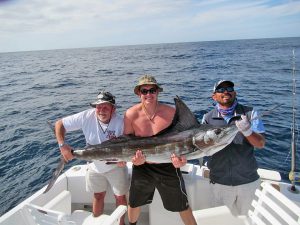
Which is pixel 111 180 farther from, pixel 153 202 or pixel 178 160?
pixel 178 160

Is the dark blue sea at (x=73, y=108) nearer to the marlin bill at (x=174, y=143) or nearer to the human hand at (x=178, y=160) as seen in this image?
the marlin bill at (x=174, y=143)

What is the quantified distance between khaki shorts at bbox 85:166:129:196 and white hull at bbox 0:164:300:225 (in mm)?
324

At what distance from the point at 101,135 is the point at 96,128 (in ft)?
0.32

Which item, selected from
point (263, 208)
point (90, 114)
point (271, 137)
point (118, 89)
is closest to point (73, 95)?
point (118, 89)

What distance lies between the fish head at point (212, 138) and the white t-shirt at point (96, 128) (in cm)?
91

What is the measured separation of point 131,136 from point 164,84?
12.8 m

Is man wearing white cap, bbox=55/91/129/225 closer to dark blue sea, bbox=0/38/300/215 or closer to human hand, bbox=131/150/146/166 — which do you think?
human hand, bbox=131/150/146/166

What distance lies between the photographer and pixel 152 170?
2938 millimetres

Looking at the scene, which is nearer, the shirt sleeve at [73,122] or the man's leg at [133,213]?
the man's leg at [133,213]

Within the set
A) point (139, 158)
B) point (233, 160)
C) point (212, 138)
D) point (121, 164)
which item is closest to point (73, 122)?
point (121, 164)

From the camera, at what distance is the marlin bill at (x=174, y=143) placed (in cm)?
250

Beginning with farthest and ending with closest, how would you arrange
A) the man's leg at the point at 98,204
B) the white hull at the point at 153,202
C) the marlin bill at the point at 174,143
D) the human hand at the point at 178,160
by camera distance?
the man's leg at the point at 98,204 → the white hull at the point at 153,202 → the human hand at the point at 178,160 → the marlin bill at the point at 174,143

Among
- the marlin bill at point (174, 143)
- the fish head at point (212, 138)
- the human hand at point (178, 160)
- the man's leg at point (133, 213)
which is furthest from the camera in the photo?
the man's leg at point (133, 213)

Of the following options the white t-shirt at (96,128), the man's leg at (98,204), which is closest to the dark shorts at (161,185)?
the white t-shirt at (96,128)
